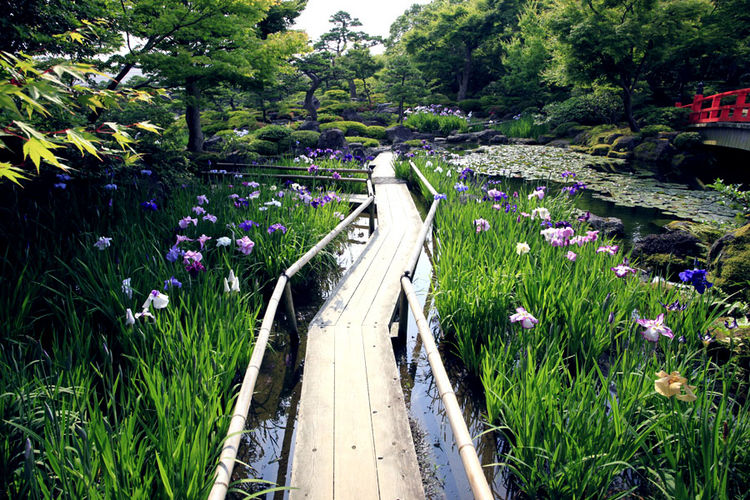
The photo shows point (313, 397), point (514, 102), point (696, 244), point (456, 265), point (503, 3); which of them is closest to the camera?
point (313, 397)

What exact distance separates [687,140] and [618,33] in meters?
3.86

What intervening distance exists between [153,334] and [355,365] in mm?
1284

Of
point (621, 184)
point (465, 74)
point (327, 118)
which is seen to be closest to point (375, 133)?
point (327, 118)

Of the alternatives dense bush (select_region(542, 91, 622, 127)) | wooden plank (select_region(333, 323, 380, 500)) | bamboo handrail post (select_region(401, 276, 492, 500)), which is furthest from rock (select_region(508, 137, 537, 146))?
bamboo handrail post (select_region(401, 276, 492, 500))

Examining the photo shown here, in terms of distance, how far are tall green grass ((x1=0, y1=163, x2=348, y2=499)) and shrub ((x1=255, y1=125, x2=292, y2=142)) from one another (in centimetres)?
627

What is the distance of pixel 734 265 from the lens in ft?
10.4

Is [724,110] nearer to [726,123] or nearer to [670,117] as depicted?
[726,123]

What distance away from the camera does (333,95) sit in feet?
78.2

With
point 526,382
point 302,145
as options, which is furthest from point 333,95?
point 526,382

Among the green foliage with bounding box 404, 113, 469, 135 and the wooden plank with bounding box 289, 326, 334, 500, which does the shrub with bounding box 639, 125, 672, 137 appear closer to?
the green foliage with bounding box 404, 113, 469, 135

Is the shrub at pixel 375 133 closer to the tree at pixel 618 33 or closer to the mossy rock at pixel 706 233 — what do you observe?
the tree at pixel 618 33

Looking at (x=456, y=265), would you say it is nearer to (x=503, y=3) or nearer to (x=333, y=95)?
(x=333, y=95)

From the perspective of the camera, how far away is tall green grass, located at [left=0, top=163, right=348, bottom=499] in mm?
1341

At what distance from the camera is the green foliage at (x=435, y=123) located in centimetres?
1795
